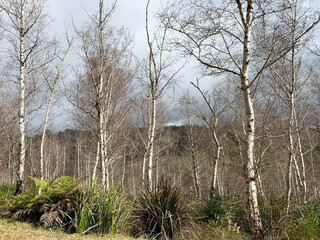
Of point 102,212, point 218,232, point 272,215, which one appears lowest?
point 218,232

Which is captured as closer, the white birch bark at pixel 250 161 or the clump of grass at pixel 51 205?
the white birch bark at pixel 250 161

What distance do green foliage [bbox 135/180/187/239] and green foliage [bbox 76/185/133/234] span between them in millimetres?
353

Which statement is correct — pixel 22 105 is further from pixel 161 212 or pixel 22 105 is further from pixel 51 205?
pixel 161 212

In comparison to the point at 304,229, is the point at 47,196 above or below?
above

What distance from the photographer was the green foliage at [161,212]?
4.43m

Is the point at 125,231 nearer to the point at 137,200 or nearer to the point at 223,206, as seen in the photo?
the point at 137,200

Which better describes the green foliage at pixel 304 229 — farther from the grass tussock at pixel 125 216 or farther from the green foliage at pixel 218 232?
the green foliage at pixel 218 232

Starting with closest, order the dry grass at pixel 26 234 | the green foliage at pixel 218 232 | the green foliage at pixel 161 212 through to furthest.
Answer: the dry grass at pixel 26 234 → the green foliage at pixel 218 232 → the green foliage at pixel 161 212

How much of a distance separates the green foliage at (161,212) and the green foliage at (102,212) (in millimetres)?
353

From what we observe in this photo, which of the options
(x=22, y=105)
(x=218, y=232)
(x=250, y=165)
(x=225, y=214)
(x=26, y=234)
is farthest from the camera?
(x=22, y=105)

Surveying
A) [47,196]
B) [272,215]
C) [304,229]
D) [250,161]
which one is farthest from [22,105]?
[304,229]

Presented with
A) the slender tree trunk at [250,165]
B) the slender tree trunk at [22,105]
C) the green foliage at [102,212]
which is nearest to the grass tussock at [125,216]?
the green foliage at [102,212]

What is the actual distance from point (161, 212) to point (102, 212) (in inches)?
46.9

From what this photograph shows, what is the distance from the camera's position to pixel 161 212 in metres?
4.54
